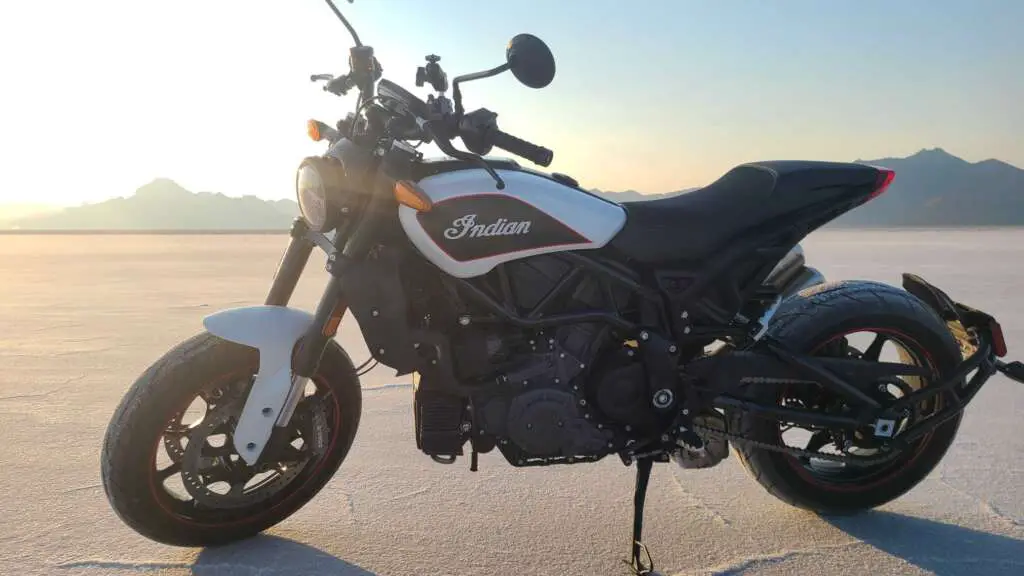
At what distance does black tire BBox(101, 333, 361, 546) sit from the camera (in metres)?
2.35

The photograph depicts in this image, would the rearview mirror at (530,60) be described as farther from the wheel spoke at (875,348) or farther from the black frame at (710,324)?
the wheel spoke at (875,348)

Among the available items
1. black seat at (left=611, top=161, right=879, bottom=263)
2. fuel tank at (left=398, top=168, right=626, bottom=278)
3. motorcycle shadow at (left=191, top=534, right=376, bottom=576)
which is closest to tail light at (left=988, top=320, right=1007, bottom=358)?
black seat at (left=611, top=161, right=879, bottom=263)

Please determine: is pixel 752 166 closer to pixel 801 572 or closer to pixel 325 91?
pixel 801 572

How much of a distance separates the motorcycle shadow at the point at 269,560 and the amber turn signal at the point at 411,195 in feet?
4.23

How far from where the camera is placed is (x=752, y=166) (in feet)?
8.80

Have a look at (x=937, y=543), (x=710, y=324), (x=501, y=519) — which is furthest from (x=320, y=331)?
(x=937, y=543)

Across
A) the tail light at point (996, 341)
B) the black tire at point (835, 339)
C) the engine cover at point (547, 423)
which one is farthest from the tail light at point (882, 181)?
the engine cover at point (547, 423)

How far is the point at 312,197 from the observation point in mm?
2367

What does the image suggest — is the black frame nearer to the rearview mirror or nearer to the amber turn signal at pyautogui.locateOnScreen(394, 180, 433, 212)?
the amber turn signal at pyautogui.locateOnScreen(394, 180, 433, 212)

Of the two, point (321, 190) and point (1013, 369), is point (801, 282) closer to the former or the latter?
→ point (1013, 369)

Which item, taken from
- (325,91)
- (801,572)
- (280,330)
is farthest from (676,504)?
(325,91)

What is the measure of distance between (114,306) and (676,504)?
7.89 m

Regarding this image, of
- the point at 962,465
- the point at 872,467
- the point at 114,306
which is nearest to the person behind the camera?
the point at 872,467

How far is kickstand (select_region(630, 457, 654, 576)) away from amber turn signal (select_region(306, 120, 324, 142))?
171cm
